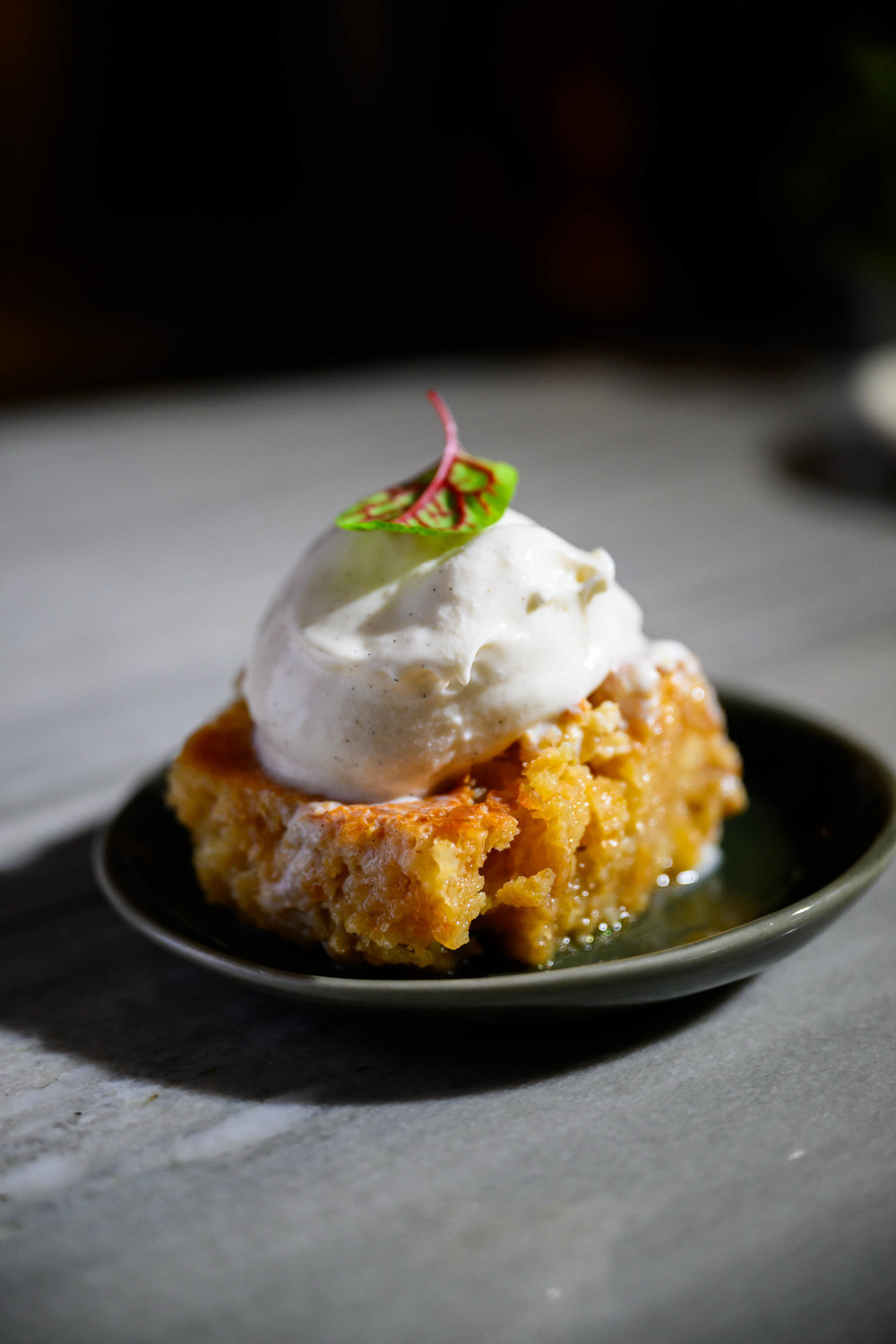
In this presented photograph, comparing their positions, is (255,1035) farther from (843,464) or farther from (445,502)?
(843,464)

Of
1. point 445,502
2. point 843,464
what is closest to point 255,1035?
point 445,502

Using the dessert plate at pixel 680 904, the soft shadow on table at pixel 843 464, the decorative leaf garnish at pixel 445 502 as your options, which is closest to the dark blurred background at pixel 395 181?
the soft shadow on table at pixel 843 464

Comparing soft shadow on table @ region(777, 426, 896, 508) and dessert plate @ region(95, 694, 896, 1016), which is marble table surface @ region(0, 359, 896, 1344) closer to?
dessert plate @ region(95, 694, 896, 1016)

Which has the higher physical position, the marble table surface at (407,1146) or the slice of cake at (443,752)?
the slice of cake at (443,752)

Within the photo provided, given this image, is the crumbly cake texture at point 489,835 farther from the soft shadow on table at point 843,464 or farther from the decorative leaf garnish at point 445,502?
the soft shadow on table at point 843,464

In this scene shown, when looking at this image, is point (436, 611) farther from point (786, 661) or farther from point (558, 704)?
point (786, 661)

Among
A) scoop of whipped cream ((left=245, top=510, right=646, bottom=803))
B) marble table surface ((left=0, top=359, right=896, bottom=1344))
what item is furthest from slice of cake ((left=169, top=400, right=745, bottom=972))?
marble table surface ((left=0, top=359, right=896, bottom=1344))
